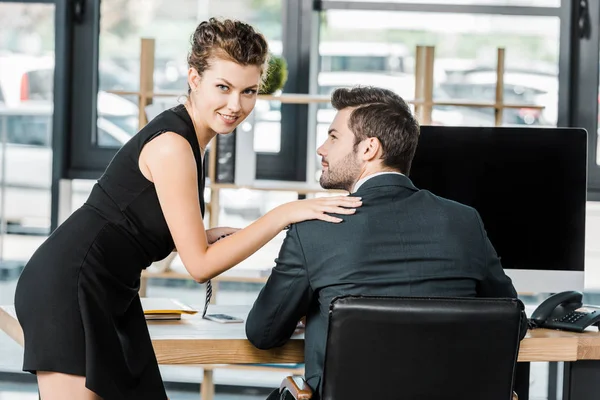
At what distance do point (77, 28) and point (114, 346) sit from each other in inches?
102

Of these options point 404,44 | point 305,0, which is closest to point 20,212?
point 305,0

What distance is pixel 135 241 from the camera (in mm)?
1818

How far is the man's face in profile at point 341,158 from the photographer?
1984 millimetres

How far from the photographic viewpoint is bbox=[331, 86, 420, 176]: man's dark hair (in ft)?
6.42

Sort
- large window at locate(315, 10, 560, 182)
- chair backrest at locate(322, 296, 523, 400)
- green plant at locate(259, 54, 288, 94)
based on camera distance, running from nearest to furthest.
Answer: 1. chair backrest at locate(322, 296, 523, 400)
2. green plant at locate(259, 54, 288, 94)
3. large window at locate(315, 10, 560, 182)

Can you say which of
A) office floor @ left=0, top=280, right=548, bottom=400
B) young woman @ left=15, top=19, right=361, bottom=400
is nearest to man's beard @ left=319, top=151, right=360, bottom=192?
young woman @ left=15, top=19, right=361, bottom=400

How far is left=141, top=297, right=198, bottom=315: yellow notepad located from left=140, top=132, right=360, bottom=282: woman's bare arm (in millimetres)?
447

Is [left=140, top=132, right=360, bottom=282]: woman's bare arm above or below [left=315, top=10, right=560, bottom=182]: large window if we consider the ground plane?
below

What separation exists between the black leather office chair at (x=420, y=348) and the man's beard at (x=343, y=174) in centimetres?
46

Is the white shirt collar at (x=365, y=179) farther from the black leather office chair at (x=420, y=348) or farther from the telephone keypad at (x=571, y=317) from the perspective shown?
the telephone keypad at (x=571, y=317)

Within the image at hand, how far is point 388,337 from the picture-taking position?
1609 millimetres

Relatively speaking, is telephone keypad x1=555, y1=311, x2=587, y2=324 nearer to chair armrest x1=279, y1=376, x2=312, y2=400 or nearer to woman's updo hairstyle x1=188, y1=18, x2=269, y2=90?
chair armrest x1=279, y1=376, x2=312, y2=400

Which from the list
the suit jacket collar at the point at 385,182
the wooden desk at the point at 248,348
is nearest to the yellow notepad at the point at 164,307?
the wooden desk at the point at 248,348

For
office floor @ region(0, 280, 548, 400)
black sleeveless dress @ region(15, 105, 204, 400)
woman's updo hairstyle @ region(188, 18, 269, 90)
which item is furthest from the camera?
office floor @ region(0, 280, 548, 400)
